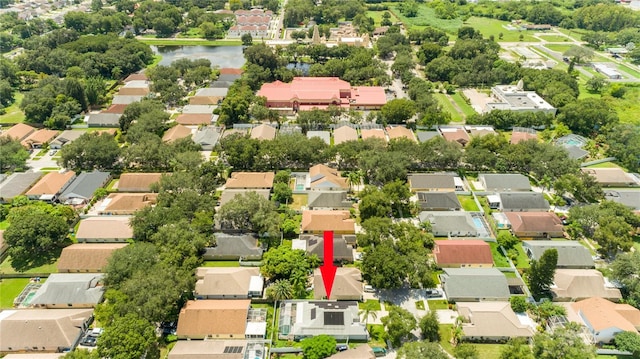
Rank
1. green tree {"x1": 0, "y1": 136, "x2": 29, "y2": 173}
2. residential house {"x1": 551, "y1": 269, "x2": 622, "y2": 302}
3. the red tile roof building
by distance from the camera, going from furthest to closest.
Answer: the red tile roof building, green tree {"x1": 0, "y1": 136, "x2": 29, "y2": 173}, residential house {"x1": 551, "y1": 269, "x2": 622, "y2": 302}

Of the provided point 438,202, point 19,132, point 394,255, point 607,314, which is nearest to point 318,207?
point 394,255

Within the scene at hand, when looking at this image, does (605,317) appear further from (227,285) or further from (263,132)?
(263,132)

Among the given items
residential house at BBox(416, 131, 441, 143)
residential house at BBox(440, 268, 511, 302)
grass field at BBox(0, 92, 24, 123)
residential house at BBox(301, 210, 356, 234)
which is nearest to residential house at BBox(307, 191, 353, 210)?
residential house at BBox(301, 210, 356, 234)

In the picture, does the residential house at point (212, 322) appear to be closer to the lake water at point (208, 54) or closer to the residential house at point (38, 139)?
the residential house at point (38, 139)

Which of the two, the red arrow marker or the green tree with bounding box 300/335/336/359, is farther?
the red arrow marker

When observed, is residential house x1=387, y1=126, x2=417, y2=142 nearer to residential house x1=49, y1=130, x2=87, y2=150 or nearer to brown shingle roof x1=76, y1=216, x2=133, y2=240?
brown shingle roof x1=76, y1=216, x2=133, y2=240

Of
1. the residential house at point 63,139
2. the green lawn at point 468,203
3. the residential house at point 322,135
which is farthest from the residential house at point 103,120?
the green lawn at point 468,203

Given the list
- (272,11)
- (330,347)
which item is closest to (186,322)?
(330,347)
